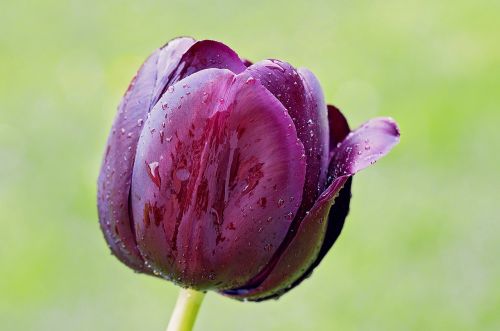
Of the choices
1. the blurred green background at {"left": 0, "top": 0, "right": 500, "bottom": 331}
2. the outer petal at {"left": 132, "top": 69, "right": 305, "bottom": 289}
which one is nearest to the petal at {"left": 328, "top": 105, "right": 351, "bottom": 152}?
the outer petal at {"left": 132, "top": 69, "right": 305, "bottom": 289}

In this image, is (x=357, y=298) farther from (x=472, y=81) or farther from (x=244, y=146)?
(x=244, y=146)

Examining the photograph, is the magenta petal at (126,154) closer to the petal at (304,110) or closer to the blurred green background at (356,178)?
the petal at (304,110)

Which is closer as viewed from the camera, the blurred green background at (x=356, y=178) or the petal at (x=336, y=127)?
the petal at (x=336, y=127)

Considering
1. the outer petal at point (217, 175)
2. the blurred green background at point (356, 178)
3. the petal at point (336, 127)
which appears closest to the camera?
the outer petal at point (217, 175)

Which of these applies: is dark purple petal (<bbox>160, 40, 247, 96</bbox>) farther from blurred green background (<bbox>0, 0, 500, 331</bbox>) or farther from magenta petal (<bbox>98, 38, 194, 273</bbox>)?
blurred green background (<bbox>0, 0, 500, 331</bbox>)

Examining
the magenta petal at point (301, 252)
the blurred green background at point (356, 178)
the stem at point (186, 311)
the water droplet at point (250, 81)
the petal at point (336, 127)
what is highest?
the blurred green background at point (356, 178)

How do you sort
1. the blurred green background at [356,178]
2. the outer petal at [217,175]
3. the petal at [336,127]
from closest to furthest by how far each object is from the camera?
the outer petal at [217,175] → the petal at [336,127] → the blurred green background at [356,178]

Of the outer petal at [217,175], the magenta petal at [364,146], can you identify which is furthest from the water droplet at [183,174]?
the magenta petal at [364,146]
